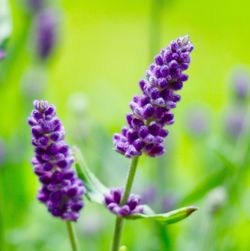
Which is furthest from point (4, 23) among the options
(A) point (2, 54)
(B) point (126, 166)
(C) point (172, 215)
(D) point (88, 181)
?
(B) point (126, 166)

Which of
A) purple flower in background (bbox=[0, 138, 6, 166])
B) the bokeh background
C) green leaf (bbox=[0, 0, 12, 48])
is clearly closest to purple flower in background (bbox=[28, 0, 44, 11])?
the bokeh background

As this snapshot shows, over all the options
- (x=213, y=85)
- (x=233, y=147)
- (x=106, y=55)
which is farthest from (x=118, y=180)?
(x=106, y=55)

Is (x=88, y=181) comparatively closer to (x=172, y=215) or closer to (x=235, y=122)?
(x=172, y=215)

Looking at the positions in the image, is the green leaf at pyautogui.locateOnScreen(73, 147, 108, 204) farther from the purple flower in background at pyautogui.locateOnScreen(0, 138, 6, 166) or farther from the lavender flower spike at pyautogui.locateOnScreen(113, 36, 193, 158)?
the purple flower in background at pyautogui.locateOnScreen(0, 138, 6, 166)

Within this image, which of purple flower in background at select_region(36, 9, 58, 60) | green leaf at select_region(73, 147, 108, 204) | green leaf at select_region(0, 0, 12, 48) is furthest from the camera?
purple flower in background at select_region(36, 9, 58, 60)

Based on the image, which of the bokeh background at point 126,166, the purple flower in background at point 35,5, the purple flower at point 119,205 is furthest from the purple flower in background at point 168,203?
the purple flower at point 119,205

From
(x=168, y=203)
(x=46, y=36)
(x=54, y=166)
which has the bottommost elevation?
(x=168, y=203)
